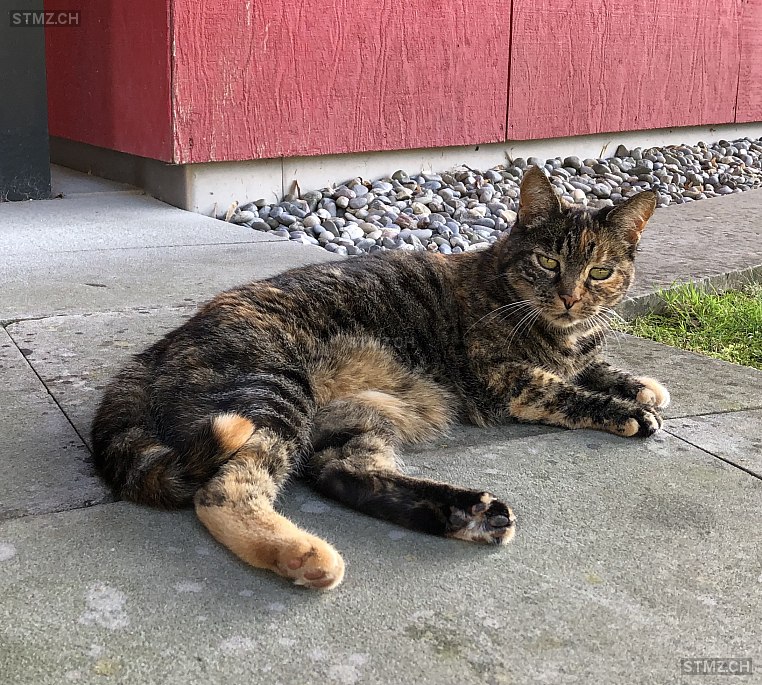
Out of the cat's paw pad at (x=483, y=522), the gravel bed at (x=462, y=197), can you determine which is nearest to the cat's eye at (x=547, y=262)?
the cat's paw pad at (x=483, y=522)

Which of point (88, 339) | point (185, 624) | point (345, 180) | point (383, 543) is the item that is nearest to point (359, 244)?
point (345, 180)

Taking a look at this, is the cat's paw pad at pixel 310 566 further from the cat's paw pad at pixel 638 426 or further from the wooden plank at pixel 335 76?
the wooden plank at pixel 335 76

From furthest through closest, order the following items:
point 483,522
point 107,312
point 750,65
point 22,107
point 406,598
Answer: point 750,65
point 22,107
point 107,312
point 483,522
point 406,598

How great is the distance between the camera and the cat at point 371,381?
2.45 meters

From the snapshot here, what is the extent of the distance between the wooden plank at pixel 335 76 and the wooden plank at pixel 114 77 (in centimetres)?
22

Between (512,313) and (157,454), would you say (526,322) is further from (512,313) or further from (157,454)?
(157,454)

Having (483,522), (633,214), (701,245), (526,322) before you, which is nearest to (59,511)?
(483,522)

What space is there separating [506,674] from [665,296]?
346cm

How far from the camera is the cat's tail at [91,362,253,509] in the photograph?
7.98 feet

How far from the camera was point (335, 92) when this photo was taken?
695cm

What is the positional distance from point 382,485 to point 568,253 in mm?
1326

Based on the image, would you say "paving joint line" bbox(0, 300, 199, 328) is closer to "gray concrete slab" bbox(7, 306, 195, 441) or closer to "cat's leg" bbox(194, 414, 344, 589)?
"gray concrete slab" bbox(7, 306, 195, 441)

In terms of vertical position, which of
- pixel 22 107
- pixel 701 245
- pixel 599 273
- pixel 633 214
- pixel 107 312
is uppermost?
pixel 22 107

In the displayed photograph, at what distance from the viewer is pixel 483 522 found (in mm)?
2428
